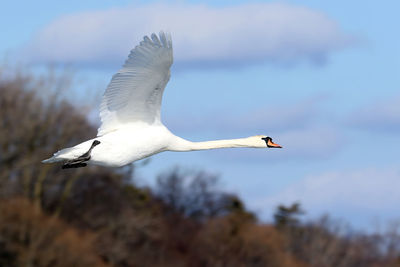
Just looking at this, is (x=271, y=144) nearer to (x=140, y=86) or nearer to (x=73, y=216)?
(x=140, y=86)

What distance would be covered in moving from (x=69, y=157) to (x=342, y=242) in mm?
66709

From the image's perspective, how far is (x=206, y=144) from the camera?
1515 cm

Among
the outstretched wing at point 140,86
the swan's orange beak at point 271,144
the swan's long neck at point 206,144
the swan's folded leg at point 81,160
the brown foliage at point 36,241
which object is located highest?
the outstretched wing at point 140,86

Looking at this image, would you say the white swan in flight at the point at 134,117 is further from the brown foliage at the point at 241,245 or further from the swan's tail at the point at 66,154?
the brown foliage at the point at 241,245

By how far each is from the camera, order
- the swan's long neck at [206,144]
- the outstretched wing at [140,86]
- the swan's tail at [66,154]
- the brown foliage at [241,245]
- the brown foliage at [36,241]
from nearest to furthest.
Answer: the outstretched wing at [140,86], the swan's tail at [66,154], the swan's long neck at [206,144], the brown foliage at [36,241], the brown foliage at [241,245]

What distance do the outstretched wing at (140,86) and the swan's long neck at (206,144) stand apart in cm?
49

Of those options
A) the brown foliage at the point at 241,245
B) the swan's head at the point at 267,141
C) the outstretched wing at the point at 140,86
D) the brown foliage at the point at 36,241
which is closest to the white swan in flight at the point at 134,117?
the outstretched wing at the point at 140,86

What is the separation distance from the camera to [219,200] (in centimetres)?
8275

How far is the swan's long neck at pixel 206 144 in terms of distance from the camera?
47.9 ft

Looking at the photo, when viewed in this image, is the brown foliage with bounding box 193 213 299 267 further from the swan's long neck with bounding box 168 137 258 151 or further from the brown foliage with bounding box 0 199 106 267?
the swan's long neck with bounding box 168 137 258 151

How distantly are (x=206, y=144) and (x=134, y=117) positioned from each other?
1359 mm

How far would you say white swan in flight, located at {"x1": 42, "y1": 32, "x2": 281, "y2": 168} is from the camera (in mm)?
13430

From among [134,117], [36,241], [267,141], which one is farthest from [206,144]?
[36,241]

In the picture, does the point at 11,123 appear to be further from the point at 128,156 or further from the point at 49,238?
the point at 128,156
